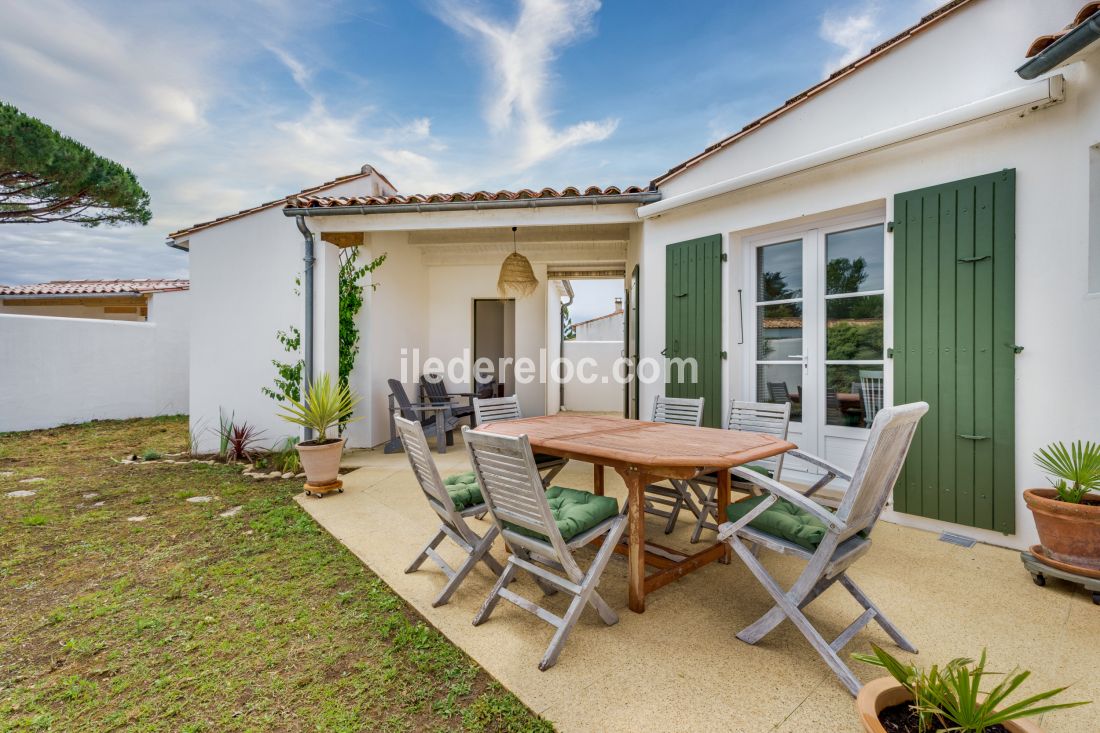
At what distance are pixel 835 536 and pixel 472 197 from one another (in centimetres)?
455

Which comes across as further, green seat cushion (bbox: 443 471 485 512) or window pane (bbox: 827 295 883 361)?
window pane (bbox: 827 295 883 361)

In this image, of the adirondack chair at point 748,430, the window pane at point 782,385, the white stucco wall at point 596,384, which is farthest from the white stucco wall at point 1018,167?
the white stucco wall at point 596,384

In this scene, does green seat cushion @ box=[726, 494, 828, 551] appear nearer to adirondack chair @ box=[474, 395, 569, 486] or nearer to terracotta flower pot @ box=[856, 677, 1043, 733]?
terracotta flower pot @ box=[856, 677, 1043, 733]

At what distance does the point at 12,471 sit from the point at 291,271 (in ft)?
12.2

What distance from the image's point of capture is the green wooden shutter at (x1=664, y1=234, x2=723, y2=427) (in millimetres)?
4438

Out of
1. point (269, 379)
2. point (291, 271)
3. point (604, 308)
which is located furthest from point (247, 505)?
point (604, 308)

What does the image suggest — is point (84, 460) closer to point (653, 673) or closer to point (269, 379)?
point (269, 379)

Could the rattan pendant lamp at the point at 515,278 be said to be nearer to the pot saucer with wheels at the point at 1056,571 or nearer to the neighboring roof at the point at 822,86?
the neighboring roof at the point at 822,86

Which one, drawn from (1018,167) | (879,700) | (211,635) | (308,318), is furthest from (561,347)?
(879,700)

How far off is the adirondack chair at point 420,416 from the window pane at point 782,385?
383cm

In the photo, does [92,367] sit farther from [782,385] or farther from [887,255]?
[887,255]

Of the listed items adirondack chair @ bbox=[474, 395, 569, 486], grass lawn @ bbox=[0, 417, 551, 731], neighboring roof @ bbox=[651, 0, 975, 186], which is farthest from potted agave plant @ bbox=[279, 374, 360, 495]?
neighboring roof @ bbox=[651, 0, 975, 186]

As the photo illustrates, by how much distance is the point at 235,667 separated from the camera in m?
1.90

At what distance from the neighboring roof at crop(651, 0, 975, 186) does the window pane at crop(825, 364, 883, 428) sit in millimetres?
2225
